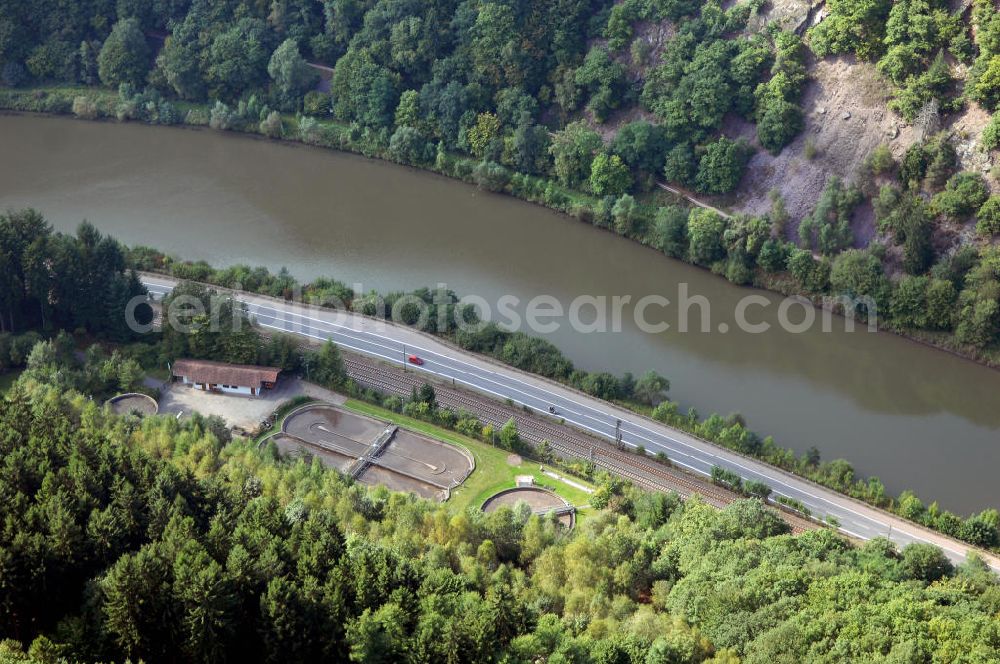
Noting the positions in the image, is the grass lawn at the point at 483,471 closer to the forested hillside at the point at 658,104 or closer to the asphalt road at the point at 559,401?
the asphalt road at the point at 559,401

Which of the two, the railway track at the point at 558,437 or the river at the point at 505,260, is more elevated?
the river at the point at 505,260

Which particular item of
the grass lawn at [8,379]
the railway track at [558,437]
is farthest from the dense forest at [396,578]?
the grass lawn at [8,379]

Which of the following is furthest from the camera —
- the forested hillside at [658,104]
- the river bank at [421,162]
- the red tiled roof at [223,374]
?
Result: the forested hillside at [658,104]

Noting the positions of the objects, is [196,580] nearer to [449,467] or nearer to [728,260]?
[449,467]

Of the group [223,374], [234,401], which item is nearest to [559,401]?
[234,401]

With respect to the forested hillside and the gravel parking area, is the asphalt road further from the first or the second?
the forested hillside

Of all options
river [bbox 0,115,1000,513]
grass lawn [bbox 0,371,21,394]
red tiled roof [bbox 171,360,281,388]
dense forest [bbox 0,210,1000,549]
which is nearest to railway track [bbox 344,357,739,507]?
dense forest [bbox 0,210,1000,549]

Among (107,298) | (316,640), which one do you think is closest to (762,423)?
(316,640)
